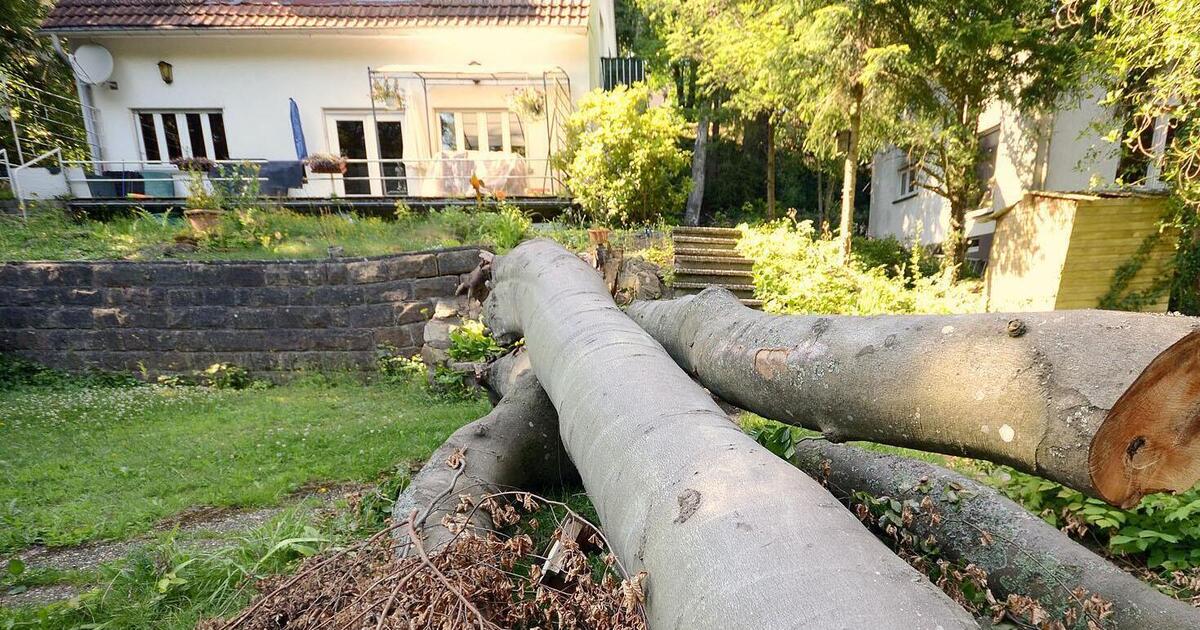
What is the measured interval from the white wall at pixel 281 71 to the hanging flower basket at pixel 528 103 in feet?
2.03

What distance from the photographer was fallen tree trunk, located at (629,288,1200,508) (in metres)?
0.94

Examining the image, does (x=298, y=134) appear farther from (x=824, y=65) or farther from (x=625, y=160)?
(x=824, y=65)

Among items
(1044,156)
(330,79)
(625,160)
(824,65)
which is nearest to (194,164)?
(330,79)

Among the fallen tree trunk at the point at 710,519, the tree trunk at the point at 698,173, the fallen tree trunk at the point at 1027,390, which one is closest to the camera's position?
the fallen tree trunk at the point at 710,519

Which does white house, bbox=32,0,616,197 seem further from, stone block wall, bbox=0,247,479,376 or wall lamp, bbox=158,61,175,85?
stone block wall, bbox=0,247,479,376

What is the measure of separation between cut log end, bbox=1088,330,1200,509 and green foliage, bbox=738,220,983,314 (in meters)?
5.76

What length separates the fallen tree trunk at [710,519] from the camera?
→ 76cm

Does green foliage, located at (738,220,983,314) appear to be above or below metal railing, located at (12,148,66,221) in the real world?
below

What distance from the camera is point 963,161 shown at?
320 inches

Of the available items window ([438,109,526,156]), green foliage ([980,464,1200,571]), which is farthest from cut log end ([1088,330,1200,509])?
window ([438,109,526,156])

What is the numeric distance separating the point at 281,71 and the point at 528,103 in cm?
609

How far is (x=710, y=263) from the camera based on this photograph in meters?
8.12

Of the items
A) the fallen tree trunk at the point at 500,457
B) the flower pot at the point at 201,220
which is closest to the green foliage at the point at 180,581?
the fallen tree trunk at the point at 500,457

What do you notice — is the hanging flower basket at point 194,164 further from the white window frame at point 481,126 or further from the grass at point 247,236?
the white window frame at point 481,126
